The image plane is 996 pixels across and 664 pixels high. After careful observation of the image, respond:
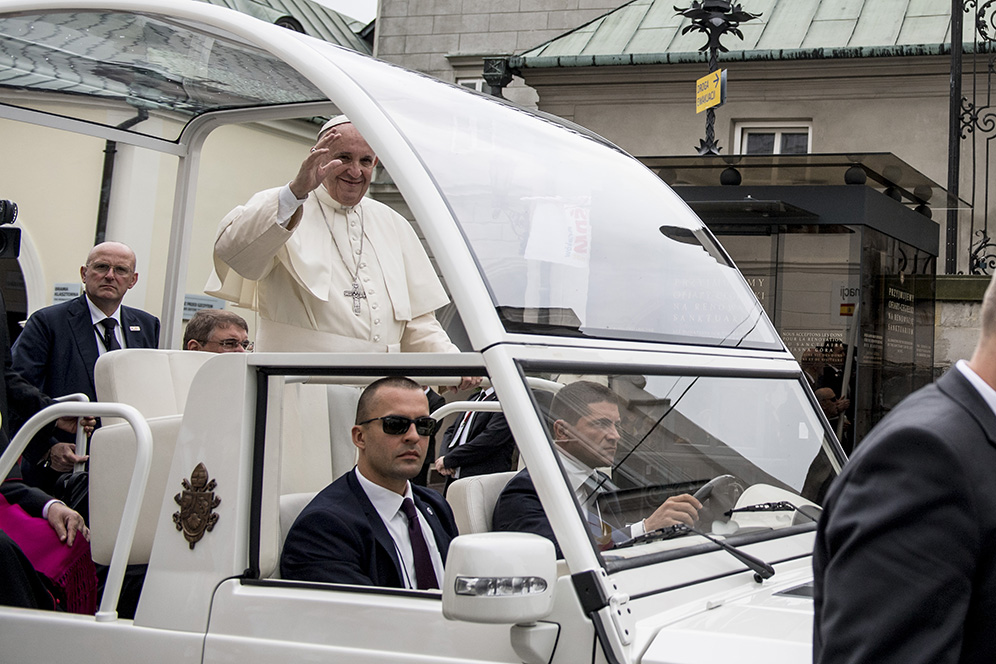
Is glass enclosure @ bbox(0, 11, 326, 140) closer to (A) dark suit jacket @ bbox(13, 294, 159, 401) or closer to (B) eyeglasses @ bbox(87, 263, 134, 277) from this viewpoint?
(B) eyeglasses @ bbox(87, 263, 134, 277)

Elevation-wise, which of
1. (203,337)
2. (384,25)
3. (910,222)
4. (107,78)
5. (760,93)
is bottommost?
(203,337)

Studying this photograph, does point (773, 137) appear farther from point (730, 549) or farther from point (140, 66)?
point (730, 549)

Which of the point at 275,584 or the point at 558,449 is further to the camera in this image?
the point at 275,584

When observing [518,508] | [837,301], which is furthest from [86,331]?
[837,301]

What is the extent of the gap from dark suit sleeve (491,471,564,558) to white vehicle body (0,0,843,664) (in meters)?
0.36

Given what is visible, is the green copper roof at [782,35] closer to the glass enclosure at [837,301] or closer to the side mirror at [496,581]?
the glass enclosure at [837,301]

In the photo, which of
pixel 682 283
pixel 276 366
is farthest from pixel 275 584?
pixel 682 283

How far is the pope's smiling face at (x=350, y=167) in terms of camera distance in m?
4.21

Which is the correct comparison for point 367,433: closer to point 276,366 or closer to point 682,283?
point 276,366

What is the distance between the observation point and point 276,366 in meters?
3.11

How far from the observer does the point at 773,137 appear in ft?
62.5

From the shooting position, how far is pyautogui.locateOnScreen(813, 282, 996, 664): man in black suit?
1.64 m

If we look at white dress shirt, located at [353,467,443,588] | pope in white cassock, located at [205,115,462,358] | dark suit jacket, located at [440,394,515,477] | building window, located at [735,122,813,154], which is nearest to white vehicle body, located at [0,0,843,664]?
white dress shirt, located at [353,467,443,588]

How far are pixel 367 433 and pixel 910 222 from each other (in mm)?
9485
